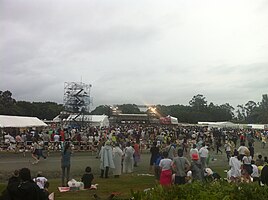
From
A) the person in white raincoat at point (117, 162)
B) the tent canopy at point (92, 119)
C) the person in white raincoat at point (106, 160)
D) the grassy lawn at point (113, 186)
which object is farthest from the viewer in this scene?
the tent canopy at point (92, 119)

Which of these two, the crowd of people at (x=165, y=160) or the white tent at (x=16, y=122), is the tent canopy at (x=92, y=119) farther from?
the crowd of people at (x=165, y=160)

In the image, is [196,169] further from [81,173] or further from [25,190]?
[25,190]

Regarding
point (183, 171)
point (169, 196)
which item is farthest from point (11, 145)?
point (169, 196)

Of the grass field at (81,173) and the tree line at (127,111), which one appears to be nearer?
the grass field at (81,173)

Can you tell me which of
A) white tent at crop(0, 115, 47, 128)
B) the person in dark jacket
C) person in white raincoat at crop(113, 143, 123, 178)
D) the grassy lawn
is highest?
white tent at crop(0, 115, 47, 128)

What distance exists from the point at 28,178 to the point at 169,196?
272 centimetres

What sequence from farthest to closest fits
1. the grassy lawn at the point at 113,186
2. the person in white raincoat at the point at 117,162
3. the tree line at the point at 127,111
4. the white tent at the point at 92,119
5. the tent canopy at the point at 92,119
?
1. the tree line at the point at 127,111
2. the white tent at the point at 92,119
3. the tent canopy at the point at 92,119
4. the person in white raincoat at the point at 117,162
5. the grassy lawn at the point at 113,186

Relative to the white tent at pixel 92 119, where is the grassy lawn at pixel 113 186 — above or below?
below

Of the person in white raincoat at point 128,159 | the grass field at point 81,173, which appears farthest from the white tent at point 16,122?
the person in white raincoat at point 128,159

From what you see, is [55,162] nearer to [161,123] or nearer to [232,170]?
[232,170]

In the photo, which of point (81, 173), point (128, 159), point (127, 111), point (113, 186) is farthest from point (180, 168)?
point (127, 111)

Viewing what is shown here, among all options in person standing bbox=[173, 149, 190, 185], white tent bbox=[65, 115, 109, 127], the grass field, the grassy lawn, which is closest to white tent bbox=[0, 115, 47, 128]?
the grass field

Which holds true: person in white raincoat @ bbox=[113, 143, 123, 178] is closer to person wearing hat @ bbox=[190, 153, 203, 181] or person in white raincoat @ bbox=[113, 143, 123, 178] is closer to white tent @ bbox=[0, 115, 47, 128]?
person wearing hat @ bbox=[190, 153, 203, 181]

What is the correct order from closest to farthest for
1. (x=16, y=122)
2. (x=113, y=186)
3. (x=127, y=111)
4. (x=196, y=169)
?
1. (x=196, y=169)
2. (x=113, y=186)
3. (x=16, y=122)
4. (x=127, y=111)
